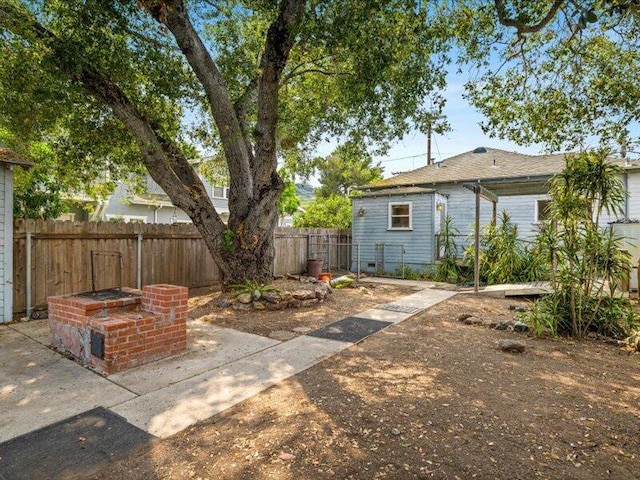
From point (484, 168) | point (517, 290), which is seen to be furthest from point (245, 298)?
point (484, 168)

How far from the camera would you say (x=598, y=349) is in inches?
186

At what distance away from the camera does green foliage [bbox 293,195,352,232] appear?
18938mm

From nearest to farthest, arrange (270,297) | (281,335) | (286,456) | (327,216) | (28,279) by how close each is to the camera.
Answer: (286,456) → (281,335) → (28,279) → (270,297) → (327,216)

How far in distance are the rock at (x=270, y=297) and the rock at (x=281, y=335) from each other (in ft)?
4.63

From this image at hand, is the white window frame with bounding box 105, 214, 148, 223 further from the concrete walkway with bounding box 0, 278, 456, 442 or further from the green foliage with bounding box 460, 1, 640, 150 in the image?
the green foliage with bounding box 460, 1, 640, 150

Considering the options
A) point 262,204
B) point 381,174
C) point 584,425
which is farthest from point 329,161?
point 584,425

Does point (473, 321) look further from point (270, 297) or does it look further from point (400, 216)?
point (400, 216)

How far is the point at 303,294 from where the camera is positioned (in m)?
7.19

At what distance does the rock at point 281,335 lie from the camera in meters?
5.05

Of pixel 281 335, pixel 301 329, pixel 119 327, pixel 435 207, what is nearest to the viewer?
pixel 119 327

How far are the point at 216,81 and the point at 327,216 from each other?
13.1 m

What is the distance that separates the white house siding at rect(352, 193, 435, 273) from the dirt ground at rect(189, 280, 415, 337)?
425cm

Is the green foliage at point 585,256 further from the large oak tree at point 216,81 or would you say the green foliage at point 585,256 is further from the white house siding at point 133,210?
the white house siding at point 133,210

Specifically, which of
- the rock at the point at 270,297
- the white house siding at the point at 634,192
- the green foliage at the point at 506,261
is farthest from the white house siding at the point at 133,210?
the white house siding at the point at 634,192
